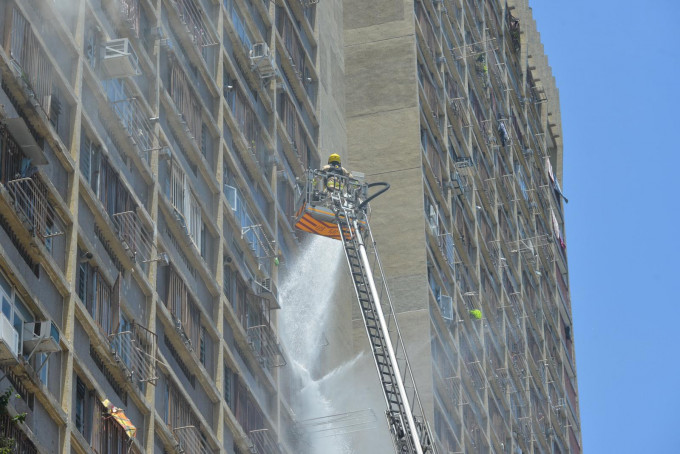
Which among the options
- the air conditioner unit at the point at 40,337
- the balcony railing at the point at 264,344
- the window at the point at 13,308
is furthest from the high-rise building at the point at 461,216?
the air conditioner unit at the point at 40,337

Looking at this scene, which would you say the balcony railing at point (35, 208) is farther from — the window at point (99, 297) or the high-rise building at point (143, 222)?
the window at point (99, 297)

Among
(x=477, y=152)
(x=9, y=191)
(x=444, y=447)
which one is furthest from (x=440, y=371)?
(x=9, y=191)

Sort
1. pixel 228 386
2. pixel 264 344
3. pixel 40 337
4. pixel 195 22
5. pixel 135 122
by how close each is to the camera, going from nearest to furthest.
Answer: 1. pixel 40 337
2. pixel 135 122
3. pixel 228 386
4. pixel 195 22
5. pixel 264 344

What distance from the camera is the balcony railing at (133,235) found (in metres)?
37.1

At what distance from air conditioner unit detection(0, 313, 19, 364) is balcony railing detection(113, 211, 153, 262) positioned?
717 centimetres

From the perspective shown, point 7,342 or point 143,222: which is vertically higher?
point 143,222

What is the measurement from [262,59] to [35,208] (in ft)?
67.6

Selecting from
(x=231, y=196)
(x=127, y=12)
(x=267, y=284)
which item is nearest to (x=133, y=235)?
(x=127, y=12)

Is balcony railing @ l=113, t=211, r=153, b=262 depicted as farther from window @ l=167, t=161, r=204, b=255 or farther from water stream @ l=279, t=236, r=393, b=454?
water stream @ l=279, t=236, r=393, b=454

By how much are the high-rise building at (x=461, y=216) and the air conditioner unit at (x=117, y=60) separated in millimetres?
23609

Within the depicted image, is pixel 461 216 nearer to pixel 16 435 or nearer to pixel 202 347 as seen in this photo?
pixel 202 347

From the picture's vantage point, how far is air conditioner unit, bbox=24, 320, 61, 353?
3066 cm

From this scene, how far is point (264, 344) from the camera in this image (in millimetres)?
47094

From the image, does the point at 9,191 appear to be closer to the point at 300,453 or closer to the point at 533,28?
the point at 300,453
